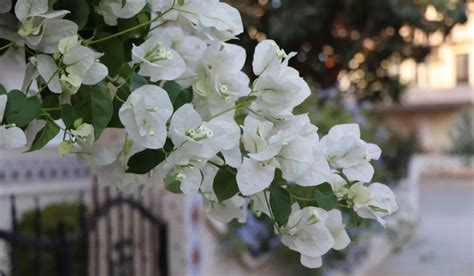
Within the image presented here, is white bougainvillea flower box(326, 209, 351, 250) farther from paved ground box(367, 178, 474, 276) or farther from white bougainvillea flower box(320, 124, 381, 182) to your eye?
paved ground box(367, 178, 474, 276)

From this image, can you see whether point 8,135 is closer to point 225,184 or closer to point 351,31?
point 225,184

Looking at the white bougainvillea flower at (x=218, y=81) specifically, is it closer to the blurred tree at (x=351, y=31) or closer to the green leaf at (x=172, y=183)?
the green leaf at (x=172, y=183)

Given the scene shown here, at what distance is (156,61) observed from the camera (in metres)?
0.98

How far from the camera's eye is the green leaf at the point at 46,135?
93 centimetres

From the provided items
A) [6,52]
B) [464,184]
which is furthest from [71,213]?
[464,184]

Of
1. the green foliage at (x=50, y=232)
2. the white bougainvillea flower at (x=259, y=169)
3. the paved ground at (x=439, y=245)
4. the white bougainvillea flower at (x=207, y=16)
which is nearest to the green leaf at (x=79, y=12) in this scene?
the white bougainvillea flower at (x=207, y=16)

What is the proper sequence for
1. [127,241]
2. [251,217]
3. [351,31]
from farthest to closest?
1. [251,217]
2. [351,31]
3. [127,241]

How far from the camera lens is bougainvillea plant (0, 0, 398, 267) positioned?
0.91 m

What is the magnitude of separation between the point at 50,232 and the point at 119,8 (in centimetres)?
409

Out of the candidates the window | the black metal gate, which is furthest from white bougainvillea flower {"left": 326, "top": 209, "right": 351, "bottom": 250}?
the window

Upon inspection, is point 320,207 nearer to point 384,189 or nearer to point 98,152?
point 384,189

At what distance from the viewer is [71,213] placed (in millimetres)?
5105

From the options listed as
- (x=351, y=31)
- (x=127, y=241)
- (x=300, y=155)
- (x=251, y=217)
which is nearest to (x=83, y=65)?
(x=300, y=155)

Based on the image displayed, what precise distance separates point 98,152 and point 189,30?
0.25 m
